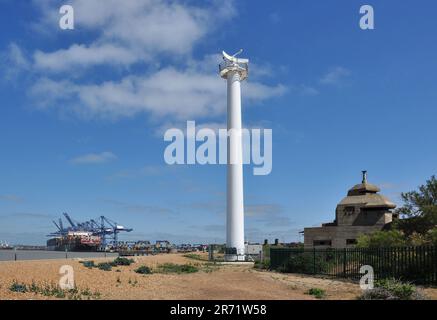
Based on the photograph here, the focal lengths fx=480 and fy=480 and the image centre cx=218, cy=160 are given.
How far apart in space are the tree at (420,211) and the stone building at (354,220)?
22.6 ft

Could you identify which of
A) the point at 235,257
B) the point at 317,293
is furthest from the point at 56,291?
the point at 235,257

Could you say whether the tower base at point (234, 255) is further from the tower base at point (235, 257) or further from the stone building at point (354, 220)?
the stone building at point (354, 220)

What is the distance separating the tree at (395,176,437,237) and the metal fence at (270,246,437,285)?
10584 mm

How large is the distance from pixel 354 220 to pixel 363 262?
24.7 meters

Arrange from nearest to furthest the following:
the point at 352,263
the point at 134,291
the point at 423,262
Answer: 1. the point at 134,291
2. the point at 423,262
3. the point at 352,263

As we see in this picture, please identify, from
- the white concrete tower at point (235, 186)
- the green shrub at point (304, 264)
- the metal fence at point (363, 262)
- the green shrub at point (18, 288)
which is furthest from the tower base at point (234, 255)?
the green shrub at point (18, 288)

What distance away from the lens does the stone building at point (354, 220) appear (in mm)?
50906

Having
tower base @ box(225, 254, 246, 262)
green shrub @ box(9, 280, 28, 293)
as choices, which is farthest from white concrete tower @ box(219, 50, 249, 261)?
green shrub @ box(9, 280, 28, 293)

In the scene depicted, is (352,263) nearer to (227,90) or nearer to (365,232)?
(365,232)

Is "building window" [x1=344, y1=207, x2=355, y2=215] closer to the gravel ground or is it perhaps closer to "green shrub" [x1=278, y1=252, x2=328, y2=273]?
"green shrub" [x1=278, y1=252, x2=328, y2=273]

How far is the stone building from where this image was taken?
50906 millimetres

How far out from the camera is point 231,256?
50.1 meters
